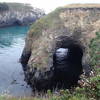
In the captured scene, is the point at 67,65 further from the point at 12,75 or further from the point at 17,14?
the point at 17,14

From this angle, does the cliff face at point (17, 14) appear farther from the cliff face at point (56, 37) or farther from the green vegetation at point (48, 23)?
the cliff face at point (56, 37)

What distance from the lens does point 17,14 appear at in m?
121

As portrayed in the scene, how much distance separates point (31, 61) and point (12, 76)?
Answer: 2932 millimetres

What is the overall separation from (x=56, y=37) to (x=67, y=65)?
20.5 feet

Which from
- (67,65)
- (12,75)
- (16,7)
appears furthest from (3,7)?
(12,75)

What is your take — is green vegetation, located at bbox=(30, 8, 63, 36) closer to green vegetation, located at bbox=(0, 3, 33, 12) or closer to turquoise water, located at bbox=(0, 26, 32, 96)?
turquoise water, located at bbox=(0, 26, 32, 96)

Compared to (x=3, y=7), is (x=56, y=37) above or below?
above

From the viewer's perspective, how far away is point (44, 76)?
33625mm

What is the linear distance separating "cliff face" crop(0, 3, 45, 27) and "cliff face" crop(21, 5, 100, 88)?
68.5 meters

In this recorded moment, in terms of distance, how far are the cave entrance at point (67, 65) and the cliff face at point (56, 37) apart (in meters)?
0.14

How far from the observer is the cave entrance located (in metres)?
35.8

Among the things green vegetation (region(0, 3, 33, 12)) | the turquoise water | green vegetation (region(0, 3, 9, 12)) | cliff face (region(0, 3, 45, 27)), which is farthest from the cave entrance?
green vegetation (region(0, 3, 33, 12))

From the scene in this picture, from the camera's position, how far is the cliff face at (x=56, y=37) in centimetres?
3428

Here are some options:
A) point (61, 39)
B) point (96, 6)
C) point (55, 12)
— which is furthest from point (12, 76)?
point (96, 6)
